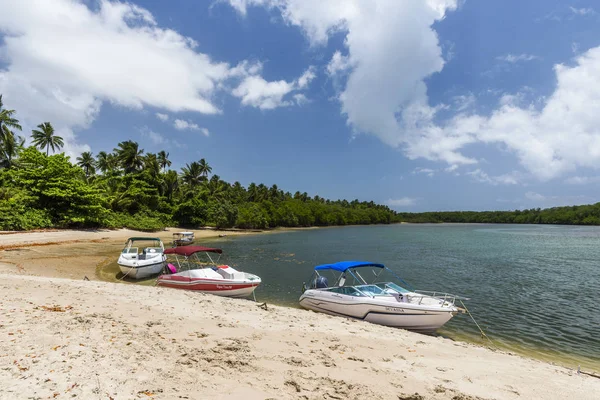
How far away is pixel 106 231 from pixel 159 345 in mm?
48923

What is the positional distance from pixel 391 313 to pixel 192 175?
300ft

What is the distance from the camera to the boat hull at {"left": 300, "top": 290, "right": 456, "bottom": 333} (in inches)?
512

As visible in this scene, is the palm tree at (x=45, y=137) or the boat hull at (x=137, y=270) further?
the palm tree at (x=45, y=137)

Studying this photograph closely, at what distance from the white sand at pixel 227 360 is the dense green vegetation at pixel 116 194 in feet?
128

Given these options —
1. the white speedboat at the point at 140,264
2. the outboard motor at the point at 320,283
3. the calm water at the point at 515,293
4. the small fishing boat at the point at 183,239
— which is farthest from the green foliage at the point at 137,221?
the outboard motor at the point at 320,283

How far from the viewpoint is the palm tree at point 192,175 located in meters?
94.2

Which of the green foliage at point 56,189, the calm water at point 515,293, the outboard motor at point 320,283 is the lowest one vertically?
→ the calm water at point 515,293

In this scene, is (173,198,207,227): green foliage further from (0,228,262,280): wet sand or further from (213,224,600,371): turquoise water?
(213,224,600,371): turquoise water

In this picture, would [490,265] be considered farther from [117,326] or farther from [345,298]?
[117,326]

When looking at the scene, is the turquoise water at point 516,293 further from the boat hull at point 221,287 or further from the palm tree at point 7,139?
the palm tree at point 7,139

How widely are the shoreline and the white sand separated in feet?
7.10

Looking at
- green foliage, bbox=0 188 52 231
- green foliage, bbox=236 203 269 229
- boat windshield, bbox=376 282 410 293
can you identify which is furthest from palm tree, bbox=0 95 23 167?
boat windshield, bbox=376 282 410 293

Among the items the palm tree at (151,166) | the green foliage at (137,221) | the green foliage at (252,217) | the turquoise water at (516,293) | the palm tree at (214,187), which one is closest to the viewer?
the turquoise water at (516,293)

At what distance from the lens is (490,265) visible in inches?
1292
